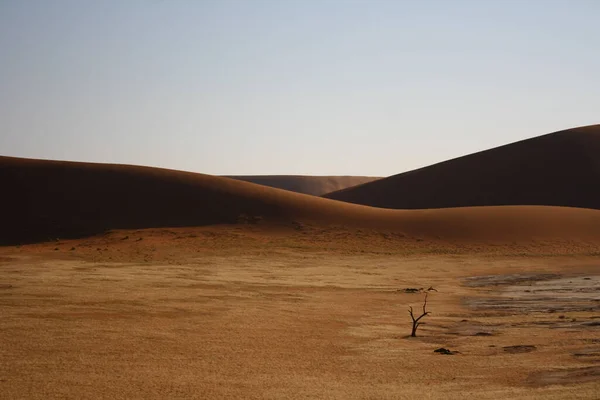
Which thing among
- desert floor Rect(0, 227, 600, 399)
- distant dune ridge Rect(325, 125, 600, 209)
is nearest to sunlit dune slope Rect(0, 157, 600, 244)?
desert floor Rect(0, 227, 600, 399)

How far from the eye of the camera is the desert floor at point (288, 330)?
1195 centimetres

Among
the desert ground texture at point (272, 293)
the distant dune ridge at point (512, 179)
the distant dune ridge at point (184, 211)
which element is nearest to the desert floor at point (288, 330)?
the desert ground texture at point (272, 293)

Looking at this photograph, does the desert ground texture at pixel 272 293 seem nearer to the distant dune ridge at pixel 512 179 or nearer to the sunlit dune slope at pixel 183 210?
the sunlit dune slope at pixel 183 210

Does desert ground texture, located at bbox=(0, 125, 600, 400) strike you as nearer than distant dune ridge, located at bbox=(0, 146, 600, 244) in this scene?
Yes

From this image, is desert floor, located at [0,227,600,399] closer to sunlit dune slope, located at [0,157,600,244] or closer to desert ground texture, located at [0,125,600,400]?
desert ground texture, located at [0,125,600,400]

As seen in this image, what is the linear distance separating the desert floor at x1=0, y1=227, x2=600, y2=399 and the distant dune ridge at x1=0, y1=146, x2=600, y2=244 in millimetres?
13161

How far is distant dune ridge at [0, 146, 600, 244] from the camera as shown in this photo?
167 ft

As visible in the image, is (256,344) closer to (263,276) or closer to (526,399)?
(526,399)

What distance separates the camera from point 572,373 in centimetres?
1240

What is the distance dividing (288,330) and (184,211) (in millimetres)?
36699

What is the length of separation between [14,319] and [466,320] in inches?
462

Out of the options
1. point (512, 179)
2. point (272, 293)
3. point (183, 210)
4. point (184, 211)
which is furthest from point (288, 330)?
point (512, 179)

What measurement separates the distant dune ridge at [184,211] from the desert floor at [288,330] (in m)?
13.2

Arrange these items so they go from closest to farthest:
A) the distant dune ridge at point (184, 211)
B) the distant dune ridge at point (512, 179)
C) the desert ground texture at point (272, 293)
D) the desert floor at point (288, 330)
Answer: the desert floor at point (288, 330) → the desert ground texture at point (272, 293) → the distant dune ridge at point (184, 211) → the distant dune ridge at point (512, 179)
